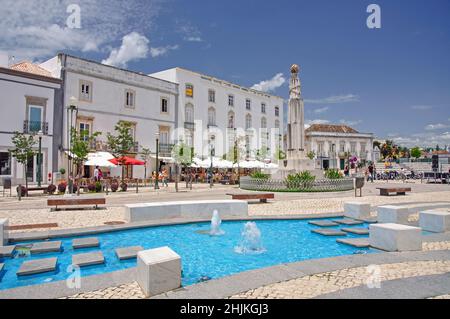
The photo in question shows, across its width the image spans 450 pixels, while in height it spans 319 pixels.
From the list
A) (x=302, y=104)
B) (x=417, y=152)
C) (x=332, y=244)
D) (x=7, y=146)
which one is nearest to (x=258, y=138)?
(x=302, y=104)

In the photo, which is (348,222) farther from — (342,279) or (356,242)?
(342,279)

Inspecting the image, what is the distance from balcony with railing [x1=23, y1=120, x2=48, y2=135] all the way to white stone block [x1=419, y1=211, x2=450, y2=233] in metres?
26.7

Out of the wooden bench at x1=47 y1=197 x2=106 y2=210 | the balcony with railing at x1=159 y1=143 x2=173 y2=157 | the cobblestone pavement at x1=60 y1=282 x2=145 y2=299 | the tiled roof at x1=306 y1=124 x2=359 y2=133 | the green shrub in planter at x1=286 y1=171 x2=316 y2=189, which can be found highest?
the tiled roof at x1=306 y1=124 x2=359 y2=133

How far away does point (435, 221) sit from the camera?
8.56 metres

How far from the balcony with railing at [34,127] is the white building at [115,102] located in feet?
3.86

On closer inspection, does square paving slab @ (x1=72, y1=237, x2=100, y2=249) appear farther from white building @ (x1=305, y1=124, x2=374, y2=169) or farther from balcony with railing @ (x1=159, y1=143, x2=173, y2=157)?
white building @ (x1=305, y1=124, x2=374, y2=169)

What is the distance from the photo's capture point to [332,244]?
762 centimetres

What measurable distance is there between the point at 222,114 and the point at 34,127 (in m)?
24.3

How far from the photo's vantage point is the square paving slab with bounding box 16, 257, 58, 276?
5.19 metres

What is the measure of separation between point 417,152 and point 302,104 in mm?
106880

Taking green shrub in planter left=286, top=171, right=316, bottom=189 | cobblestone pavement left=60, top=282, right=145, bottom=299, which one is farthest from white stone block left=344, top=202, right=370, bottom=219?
green shrub in planter left=286, top=171, right=316, bottom=189

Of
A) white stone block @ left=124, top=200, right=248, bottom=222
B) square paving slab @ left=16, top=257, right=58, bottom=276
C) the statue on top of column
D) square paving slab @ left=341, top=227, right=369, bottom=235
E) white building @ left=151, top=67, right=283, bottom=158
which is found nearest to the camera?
square paving slab @ left=16, top=257, right=58, bottom=276

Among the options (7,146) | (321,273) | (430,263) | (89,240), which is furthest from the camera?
(7,146)
